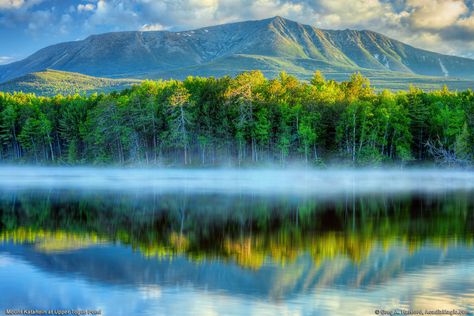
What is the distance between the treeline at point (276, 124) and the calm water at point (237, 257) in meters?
47.0

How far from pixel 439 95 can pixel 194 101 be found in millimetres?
40562

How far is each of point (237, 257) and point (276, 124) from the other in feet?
230

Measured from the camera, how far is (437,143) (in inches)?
3425

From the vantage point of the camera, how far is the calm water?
14742 millimetres

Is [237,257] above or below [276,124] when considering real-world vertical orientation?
below

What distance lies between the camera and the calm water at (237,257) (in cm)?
1474

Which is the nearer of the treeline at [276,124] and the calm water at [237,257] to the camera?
the calm water at [237,257]

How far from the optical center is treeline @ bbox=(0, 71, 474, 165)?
277 feet

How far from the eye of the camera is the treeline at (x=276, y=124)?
277ft

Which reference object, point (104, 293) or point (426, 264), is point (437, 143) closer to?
point (426, 264)

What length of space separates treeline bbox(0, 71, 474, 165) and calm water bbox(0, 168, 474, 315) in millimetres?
47015

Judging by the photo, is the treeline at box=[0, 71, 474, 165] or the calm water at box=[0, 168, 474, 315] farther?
the treeline at box=[0, 71, 474, 165]

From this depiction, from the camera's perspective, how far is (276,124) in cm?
8906

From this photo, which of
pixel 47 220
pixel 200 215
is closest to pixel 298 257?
pixel 200 215
